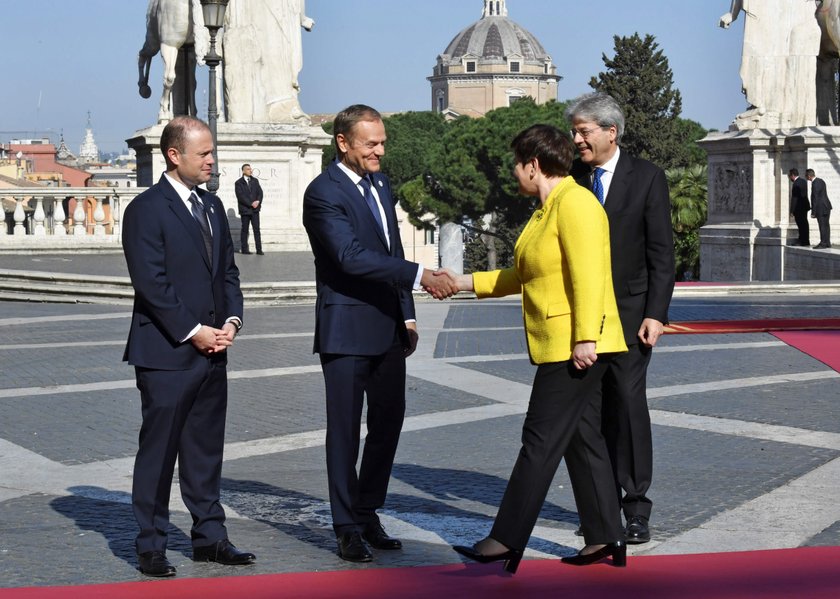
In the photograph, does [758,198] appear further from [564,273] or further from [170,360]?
[170,360]

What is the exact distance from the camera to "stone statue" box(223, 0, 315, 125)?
2569 cm

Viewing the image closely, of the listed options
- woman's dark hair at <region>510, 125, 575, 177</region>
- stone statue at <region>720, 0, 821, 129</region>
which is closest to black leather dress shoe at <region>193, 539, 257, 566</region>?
woman's dark hair at <region>510, 125, 575, 177</region>

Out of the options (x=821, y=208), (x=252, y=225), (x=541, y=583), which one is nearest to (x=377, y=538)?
(x=541, y=583)

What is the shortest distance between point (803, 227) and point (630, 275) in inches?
799

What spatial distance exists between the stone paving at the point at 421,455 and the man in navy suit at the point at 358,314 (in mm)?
260

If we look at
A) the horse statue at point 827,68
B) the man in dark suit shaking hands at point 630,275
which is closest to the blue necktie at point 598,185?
the man in dark suit shaking hands at point 630,275

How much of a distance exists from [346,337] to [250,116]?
20435 mm

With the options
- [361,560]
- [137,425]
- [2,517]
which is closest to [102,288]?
[137,425]

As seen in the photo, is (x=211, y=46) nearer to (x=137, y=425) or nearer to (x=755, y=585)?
(x=137, y=425)

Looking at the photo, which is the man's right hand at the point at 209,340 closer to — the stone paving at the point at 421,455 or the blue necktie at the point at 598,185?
the stone paving at the point at 421,455

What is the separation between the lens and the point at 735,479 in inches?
288

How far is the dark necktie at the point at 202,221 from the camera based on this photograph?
578 centimetres

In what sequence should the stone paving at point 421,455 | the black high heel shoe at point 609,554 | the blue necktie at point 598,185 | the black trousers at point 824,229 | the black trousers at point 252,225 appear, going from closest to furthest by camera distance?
1. the black high heel shoe at point 609,554
2. the stone paving at point 421,455
3. the blue necktie at point 598,185
4. the black trousers at point 252,225
5. the black trousers at point 824,229

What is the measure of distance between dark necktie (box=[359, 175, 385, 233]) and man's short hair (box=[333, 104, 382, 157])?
0.18 meters
